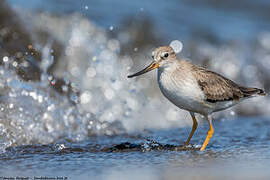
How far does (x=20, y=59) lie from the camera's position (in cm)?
862

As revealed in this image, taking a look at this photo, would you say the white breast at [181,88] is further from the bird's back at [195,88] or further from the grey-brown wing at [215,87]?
the grey-brown wing at [215,87]

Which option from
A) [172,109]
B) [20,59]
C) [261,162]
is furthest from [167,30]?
[261,162]

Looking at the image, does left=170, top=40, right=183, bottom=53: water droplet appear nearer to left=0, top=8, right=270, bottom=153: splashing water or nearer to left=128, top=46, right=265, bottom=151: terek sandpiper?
left=0, top=8, right=270, bottom=153: splashing water

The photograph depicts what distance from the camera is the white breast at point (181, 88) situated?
248 inches

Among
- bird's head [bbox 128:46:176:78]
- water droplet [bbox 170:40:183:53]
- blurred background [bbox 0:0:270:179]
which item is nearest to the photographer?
bird's head [bbox 128:46:176:78]

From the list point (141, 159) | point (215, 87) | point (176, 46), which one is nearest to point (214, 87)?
point (215, 87)

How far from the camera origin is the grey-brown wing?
6559 mm

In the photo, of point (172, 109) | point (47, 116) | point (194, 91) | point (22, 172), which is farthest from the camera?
point (172, 109)

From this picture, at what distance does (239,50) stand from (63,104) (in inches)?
248

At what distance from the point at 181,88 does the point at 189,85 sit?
0.13 m

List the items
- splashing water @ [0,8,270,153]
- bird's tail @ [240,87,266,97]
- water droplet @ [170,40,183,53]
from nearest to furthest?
bird's tail @ [240,87,266,97] → splashing water @ [0,8,270,153] → water droplet @ [170,40,183,53]

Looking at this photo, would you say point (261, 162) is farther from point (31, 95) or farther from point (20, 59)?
point (20, 59)

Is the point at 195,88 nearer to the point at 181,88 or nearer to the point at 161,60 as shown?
the point at 181,88

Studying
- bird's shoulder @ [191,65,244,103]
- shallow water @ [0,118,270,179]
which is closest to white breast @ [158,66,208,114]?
bird's shoulder @ [191,65,244,103]
